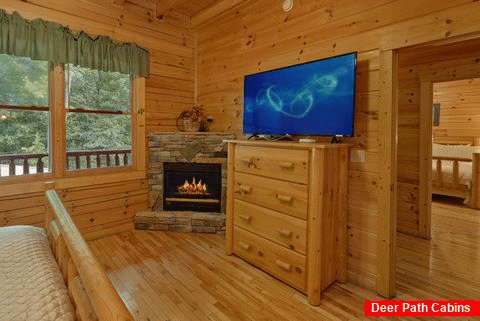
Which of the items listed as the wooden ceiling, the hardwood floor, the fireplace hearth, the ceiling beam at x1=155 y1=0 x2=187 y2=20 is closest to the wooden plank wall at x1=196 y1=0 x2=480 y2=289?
the wooden ceiling

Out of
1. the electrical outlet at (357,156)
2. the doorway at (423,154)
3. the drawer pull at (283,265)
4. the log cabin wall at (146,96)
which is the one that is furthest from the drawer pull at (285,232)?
the log cabin wall at (146,96)

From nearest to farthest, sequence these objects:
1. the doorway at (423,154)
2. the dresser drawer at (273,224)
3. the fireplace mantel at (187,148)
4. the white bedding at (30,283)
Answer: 1. the white bedding at (30,283)
2. the dresser drawer at (273,224)
3. the doorway at (423,154)
4. the fireplace mantel at (187,148)

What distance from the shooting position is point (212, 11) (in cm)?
362

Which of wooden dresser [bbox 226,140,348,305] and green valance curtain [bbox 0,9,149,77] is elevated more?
green valance curtain [bbox 0,9,149,77]

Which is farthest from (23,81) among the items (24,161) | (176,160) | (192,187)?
(192,187)

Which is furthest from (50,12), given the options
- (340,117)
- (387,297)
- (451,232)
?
(451,232)

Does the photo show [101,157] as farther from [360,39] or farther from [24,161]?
[360,39]

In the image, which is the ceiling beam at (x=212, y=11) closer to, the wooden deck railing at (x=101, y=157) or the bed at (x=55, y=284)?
the wooden deck railing at (x=101, y=157)

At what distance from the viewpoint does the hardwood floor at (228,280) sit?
77.3 inches

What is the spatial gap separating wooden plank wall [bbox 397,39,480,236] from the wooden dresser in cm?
175

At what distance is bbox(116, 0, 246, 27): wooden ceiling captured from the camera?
3355 millimetres

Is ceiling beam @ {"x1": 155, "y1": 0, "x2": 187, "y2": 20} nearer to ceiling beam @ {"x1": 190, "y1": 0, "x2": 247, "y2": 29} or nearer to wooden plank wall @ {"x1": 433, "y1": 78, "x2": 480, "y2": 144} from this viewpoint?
ceiling beam @ {"x1": 190, "y1": 0, "x2": 247, "y2": 29}

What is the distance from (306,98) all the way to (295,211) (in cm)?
99

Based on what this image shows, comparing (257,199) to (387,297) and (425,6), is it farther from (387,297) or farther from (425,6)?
(425,6)
